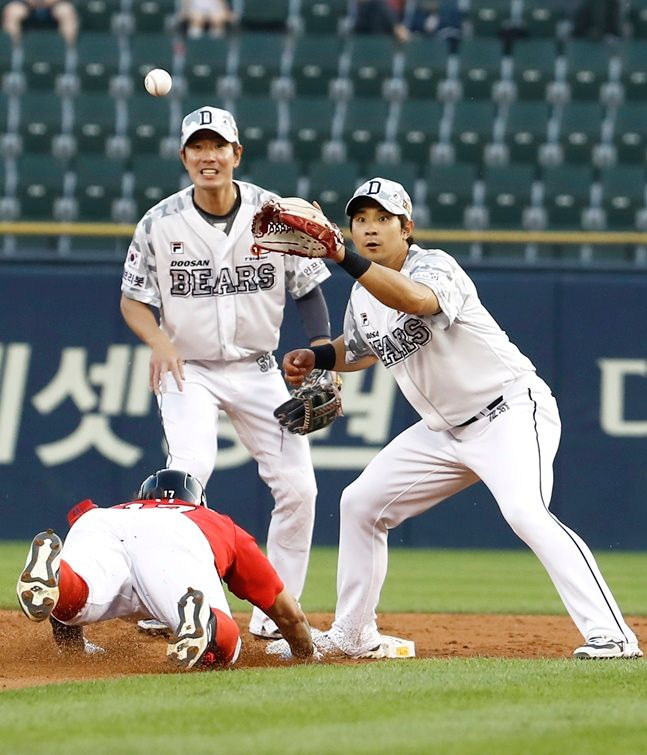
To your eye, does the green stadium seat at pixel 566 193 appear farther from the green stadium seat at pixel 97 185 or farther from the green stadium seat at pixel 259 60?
the green stadium seat at pixel 97 185

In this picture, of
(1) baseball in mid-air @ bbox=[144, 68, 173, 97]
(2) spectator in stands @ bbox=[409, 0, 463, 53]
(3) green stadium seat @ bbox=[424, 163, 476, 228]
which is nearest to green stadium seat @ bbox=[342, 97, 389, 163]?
(3) green stadium seat @ bbox=[424, 163, 476, 228]

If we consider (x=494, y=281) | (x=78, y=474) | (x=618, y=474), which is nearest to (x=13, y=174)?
(x=78, y=474)

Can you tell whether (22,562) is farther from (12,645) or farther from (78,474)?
(12,645)

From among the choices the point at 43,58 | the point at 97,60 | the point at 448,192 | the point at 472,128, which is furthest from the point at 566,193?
the point at 43,58

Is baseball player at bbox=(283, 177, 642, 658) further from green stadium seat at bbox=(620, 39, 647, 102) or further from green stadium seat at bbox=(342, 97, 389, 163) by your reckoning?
green stadium seat at bbox=(620, 39, 647, 102)

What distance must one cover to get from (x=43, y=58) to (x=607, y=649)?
10284mm

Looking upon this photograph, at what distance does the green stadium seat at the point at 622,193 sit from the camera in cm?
1243

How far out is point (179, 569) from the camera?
475cm

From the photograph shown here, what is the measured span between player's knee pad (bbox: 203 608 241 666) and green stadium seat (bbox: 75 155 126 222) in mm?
8094

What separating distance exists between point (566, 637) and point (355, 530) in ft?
4.48

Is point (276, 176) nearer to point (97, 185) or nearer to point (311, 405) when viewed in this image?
point (97, 185)

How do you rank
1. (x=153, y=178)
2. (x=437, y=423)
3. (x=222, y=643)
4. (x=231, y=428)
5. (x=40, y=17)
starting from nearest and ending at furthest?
(x=222, y=643)
(x=437, y=423)
(x=231, y=428)
(x=153, y=178)
(x=40, y=17)

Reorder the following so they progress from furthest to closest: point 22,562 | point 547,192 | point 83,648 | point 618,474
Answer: point 547,192 < point 618,474 < point 22,562 < point 83,648

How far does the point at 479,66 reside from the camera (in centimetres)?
1382
